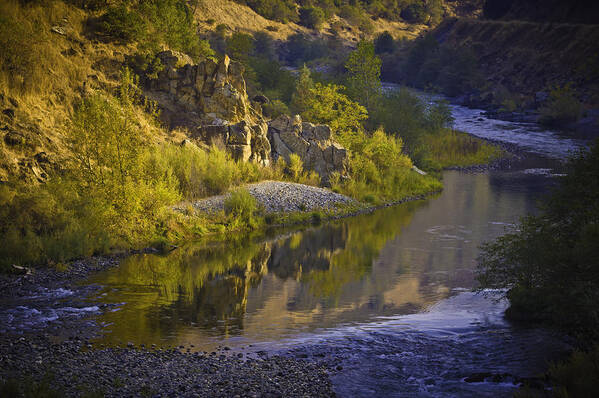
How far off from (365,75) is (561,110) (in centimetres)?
2811

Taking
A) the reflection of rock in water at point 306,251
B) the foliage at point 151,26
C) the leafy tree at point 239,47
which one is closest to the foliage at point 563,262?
the reflection of rock in water at point 306,251

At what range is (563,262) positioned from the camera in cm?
1163

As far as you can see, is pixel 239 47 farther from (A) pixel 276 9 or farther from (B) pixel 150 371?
(A) pixel 276 9

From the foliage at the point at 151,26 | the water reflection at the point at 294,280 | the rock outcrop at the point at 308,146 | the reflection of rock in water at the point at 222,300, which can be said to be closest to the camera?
the water reflection at the point at 294,280

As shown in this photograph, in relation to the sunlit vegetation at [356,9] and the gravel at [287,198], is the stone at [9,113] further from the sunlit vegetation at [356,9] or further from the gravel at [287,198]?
the sunlit vegetation at [356,9]

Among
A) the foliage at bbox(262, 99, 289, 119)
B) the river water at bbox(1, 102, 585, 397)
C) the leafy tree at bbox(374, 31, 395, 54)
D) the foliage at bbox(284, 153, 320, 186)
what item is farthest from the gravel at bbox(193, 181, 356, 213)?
the leafy tree at bbox(374, 31, 395, 54)

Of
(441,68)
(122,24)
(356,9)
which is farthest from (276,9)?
(122,24)

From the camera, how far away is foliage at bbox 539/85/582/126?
6244cm

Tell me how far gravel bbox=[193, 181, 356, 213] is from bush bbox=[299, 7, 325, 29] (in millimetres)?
89124

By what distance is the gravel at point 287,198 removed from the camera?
26.3 m

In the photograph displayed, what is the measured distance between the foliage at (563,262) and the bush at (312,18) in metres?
106

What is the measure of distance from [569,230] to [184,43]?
96.8 feet

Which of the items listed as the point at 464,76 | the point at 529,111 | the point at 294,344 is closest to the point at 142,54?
the point at 294,344

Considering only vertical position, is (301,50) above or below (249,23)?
below
